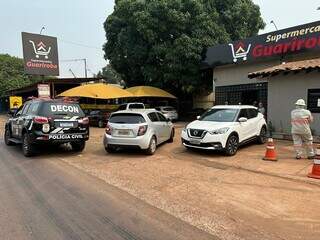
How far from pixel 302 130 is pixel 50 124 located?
7.89m

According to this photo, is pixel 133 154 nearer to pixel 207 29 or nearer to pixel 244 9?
pixel 207 29

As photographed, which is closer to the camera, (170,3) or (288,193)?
(288,193)

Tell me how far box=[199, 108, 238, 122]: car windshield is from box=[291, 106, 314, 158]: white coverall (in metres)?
2.15

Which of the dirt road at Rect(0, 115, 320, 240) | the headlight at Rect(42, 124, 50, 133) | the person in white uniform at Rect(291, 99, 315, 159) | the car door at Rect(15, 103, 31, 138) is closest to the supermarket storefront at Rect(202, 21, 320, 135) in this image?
the person in white uniform at Rect(291, 99, 315, 159)

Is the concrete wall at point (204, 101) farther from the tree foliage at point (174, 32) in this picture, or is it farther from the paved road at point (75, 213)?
the paved road at point (75, 213)

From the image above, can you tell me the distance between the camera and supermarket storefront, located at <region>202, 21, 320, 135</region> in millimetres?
16016

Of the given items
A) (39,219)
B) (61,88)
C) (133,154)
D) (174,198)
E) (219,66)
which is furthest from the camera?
(61,88)

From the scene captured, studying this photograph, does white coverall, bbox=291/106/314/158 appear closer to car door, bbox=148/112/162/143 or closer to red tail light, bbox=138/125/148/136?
car door, bbox=148/112/162/143

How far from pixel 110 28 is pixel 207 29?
9.68 meters

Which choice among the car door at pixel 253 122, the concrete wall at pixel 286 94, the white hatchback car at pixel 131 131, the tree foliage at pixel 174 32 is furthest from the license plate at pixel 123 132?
the tree foliage at pixel 174 32

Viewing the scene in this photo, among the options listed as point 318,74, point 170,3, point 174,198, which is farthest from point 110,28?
point 174,198

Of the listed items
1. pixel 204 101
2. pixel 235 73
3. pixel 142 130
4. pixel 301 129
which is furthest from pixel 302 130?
pixel 204 101

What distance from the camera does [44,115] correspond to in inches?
448

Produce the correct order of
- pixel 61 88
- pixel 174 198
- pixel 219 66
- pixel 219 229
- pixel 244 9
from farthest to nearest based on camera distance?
pixel 61 88 < pixel 244 9 < pixel 219 66 < pixel 174 198 < pixel 219 229
